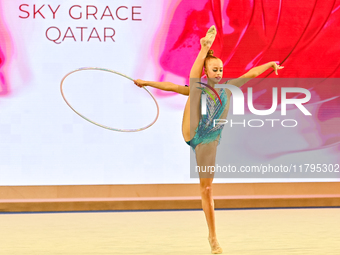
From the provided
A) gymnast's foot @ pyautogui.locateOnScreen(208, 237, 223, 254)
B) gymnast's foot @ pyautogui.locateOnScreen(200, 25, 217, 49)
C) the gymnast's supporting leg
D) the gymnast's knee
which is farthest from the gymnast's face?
gymnast's foot @ pyautogui.locateOnScreen(208, 237, 223, 254)

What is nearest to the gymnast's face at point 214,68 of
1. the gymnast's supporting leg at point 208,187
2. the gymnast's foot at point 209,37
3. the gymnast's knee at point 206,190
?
the gymnast's foot at point 209,37

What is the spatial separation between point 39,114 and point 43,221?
144 centimetres

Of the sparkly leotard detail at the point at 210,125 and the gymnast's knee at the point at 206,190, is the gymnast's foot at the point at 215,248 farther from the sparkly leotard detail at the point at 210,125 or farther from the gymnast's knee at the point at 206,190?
the sparkly leotard detail at the point at 210,125

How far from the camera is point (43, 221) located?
4727 millimetres

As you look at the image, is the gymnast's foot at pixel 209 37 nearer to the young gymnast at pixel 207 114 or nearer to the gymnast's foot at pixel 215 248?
the young gymnast at pixel 207 114

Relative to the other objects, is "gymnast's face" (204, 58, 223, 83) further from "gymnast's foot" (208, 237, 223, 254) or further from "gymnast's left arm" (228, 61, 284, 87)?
"gymnast's foot" (208, 237, 223, 254)

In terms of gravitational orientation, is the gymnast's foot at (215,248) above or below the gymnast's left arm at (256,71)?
below

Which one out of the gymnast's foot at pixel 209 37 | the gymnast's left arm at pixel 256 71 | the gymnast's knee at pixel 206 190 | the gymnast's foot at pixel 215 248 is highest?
the gymnast's foot at pixel 209 37

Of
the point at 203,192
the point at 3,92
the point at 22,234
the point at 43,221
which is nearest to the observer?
the point at 203,192

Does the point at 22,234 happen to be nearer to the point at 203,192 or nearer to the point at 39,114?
→ the point at 203,192

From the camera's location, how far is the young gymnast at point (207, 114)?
3084 mm

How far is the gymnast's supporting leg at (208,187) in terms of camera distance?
10.1ft

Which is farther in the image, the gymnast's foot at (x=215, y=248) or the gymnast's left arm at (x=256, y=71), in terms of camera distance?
the gymnast's left arm at (x=256, y=71)

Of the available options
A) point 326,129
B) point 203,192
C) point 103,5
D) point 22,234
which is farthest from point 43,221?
point 326,129
